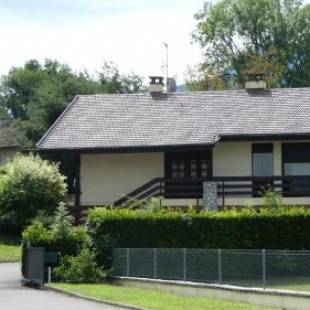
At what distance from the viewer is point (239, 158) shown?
36.9 m

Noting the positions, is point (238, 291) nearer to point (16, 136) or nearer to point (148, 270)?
point (148, 270)

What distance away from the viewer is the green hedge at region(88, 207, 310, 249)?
2783 cm

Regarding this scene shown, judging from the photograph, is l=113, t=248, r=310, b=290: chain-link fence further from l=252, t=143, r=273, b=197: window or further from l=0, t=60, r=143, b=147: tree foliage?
l=0, t=60, r=143, b=147: tree foliage

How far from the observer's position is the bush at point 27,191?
41969 millimetres

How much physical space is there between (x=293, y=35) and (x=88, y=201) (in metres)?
35.9

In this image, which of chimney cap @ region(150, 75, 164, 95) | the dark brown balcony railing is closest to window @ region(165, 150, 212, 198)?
the dark brown balcony railing

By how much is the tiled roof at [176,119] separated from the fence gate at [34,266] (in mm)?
8975

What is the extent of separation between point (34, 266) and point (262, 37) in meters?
46.6

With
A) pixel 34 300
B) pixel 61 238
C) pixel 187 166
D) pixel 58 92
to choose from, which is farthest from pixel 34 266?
pixel 58 92

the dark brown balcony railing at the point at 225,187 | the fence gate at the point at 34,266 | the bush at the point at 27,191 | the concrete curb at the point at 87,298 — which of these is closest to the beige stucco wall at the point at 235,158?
the dark brown balcony railing at the point at 225,187

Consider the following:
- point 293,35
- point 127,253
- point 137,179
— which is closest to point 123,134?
point 137,179

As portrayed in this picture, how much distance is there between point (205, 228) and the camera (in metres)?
28.4

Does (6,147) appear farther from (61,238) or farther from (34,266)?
(34,266)

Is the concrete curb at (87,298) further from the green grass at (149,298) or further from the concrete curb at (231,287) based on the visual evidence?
the concrete curb at (231,287)
